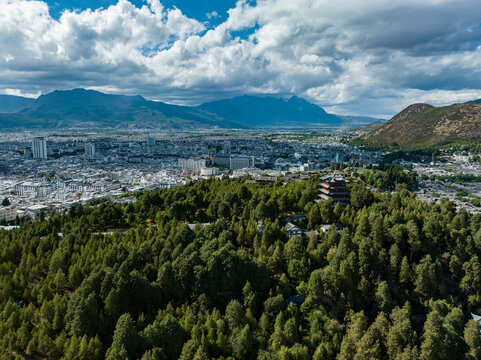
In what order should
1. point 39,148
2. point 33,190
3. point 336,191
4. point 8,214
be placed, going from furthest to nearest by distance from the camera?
point 39,148, point 33,190, point 8,214, point 336,191

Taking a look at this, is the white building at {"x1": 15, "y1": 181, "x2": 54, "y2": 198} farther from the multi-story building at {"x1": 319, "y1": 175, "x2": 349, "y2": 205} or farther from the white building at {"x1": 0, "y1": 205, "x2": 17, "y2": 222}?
the multi-story building at {"x1": 319, "y1": 175, "x2": 349, "y2": 205}

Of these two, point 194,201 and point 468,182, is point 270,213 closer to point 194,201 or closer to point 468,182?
point 194,201

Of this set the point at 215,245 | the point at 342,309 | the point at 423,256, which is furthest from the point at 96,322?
the point at 423,256

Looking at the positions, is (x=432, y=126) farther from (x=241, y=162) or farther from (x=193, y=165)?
(x=193, y=165)

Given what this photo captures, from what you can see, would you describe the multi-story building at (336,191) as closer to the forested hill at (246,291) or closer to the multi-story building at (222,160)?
the forested hill at (246,291)

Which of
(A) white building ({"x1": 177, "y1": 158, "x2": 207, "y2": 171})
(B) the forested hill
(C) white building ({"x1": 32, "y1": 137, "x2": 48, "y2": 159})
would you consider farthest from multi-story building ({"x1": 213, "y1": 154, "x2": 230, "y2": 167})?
(B) the forested hill

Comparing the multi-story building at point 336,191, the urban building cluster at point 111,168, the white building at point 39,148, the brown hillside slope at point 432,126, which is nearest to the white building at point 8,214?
the urban building cluster at point 111,168

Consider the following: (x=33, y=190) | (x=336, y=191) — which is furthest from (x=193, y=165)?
(x=336, y=191)
